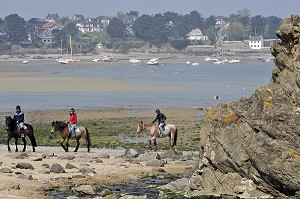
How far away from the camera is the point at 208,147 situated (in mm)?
28953

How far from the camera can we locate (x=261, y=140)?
2669 cm

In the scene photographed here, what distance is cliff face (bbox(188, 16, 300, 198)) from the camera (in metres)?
26.0

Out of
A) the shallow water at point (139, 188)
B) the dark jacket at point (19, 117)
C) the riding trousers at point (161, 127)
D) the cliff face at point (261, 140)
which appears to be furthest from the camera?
the riding trousers at point (161, 127)

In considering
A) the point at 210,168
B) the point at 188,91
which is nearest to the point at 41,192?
the point at 210,168

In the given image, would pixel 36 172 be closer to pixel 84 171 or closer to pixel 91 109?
pixel 84 171

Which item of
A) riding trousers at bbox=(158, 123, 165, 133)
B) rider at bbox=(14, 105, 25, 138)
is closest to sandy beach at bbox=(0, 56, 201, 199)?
rider at bbox=(14, 105, 25, 138)

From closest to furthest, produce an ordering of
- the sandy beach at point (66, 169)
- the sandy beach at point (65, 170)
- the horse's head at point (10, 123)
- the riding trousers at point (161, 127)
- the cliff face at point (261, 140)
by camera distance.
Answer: the cliff face at point (261, 140) → the sandy beach at point (65, 170) → the sandy beach at point (66, 169) → the horse's head at point (10, 123) → the riding trousers at point (161, 127)

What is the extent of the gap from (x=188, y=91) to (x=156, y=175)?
71555 millimetres

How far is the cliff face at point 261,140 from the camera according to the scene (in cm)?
2595

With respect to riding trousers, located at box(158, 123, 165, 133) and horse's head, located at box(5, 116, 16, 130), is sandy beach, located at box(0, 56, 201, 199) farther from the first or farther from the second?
riding trousers, located at box(158, 123, 165, 133)

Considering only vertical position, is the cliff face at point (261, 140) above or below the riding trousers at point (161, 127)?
above

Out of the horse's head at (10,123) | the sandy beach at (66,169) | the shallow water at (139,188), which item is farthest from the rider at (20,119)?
the shallow water at (139,188)

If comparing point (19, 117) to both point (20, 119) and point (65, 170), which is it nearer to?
point (20, 119)

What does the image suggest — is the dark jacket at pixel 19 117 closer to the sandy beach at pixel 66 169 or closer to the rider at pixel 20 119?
the rider at pixel 20 119
